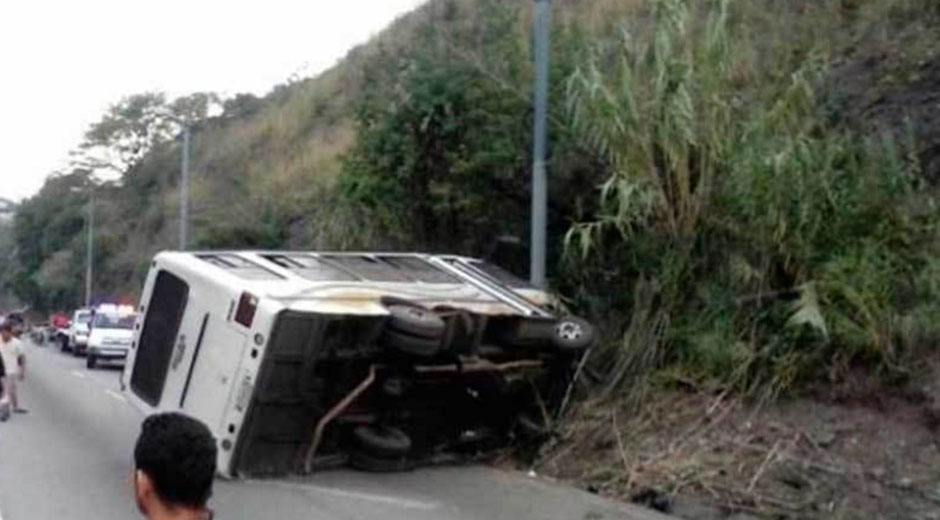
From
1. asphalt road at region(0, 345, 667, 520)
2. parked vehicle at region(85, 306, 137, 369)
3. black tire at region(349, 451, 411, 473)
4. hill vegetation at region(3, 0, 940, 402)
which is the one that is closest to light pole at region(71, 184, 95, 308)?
parked vehicle at region(85, 306, 137, 369)

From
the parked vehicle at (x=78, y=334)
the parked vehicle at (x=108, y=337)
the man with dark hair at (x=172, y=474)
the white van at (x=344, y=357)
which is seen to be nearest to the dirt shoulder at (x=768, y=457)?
the white van at (x=344, y=357)

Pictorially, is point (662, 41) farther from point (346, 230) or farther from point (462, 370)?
point (346, 230)

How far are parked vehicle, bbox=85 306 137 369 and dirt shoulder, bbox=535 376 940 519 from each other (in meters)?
29.0

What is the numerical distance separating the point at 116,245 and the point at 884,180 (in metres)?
69.1

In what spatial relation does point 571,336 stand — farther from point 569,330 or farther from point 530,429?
point 530,429

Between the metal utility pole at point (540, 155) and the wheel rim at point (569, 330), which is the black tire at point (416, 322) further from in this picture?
the metal utility pole at point (540, 155)

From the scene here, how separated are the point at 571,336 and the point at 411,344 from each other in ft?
5.62

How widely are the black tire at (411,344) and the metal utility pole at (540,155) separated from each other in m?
3.84

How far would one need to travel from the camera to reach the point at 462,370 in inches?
523

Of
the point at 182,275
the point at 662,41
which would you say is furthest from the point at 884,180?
the point at 182,275

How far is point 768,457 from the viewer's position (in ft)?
39.1

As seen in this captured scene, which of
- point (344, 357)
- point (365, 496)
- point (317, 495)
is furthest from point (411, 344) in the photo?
point (317, 495)

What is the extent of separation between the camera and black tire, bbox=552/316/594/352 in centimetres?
1345

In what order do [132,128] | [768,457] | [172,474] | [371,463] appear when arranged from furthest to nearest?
[132,128] → [371,463] → [768,457] → [172,474]
